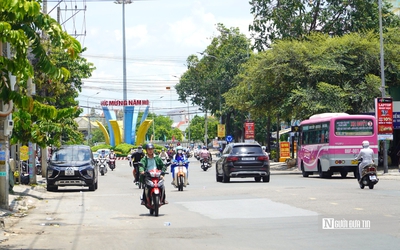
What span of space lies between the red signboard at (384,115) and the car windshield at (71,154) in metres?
15.7

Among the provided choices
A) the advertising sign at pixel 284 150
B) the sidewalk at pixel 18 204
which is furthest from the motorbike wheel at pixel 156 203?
the advertising sign at pixel 284 150

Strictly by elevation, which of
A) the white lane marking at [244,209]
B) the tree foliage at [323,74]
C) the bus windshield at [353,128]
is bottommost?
the white lane marking at [244,209]

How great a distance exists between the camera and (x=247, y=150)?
32.2 m

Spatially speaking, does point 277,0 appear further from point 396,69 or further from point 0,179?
point 0,179

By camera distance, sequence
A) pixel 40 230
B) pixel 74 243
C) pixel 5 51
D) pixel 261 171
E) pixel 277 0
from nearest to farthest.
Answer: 1. pixel 74 243
2. pixel 40 230
3. pixel 5 51
4. pixel 261 171
5. pixel 277 0

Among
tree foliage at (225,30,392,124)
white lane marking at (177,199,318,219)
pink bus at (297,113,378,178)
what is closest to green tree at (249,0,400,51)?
tree foliage at (225,30,392,124)

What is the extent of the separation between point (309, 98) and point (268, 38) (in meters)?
14.2

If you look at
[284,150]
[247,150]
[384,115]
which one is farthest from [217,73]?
[247,150]

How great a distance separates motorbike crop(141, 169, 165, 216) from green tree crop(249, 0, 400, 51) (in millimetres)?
39975

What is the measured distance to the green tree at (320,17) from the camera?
186 feet

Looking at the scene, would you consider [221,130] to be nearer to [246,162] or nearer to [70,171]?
[246,162]

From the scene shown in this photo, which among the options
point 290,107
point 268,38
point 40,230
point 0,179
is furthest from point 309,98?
point 40,230

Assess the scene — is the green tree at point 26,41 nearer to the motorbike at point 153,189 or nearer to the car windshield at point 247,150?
the motorbike at point 153,189

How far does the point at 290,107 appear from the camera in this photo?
4872cm
